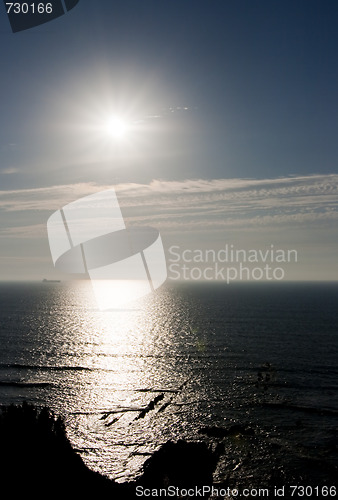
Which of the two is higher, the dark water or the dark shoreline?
the dark water

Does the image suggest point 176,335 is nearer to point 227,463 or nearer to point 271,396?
point 271,396

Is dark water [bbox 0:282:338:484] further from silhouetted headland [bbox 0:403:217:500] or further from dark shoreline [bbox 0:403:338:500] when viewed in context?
silhouetted headland [bbox 0:403:217:500]

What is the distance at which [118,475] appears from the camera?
48906 millimetres

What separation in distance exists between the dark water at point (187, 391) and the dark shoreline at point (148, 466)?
0.38 meters

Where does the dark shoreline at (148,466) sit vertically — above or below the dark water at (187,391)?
below

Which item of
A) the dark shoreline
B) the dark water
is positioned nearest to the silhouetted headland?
the dark shoreline

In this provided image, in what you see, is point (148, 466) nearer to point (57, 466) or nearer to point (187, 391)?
point (57, 466)

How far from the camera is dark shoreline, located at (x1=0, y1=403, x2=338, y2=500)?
39188 millimetres

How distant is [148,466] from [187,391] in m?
34.1

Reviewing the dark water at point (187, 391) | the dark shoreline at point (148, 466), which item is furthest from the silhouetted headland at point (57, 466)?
the dark water at point (187, 391)

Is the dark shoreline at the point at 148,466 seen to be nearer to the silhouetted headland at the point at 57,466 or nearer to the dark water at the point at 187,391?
the silhouetted headland at the point at 57,466

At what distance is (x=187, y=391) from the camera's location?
80.2m

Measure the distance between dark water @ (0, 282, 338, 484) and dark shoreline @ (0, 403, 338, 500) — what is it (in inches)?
14.8

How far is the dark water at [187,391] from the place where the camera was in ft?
181
